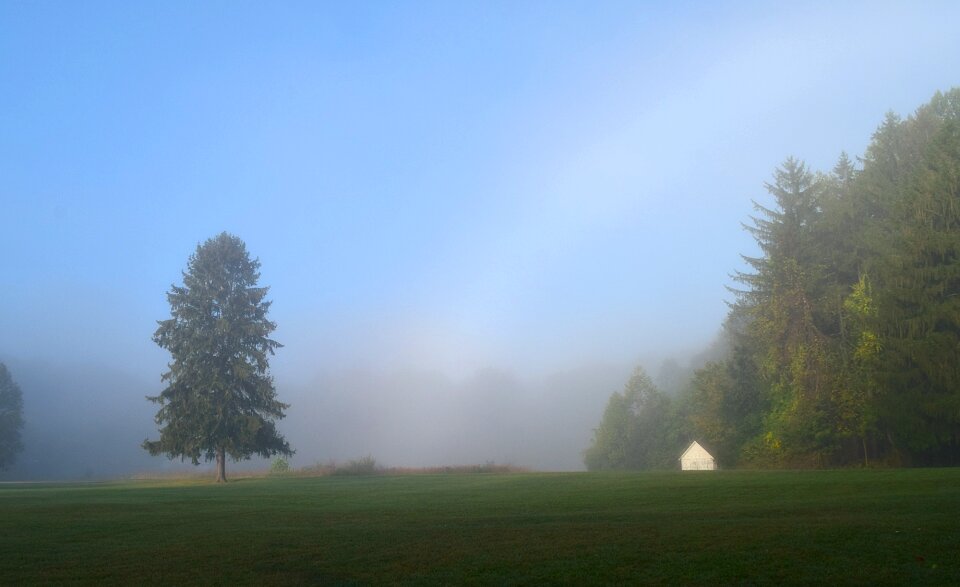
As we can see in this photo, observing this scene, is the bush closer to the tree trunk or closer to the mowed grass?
the tree trunk

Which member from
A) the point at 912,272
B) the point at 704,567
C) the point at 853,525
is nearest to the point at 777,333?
the point at 912,272

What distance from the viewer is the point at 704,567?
1173 centimetres

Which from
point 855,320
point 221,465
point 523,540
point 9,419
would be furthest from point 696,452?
point 9,419

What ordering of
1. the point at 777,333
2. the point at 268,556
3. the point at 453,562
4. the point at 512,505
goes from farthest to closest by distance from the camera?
the point at 777,333 → the point at 512,505 → the point at 268,556 → the point at 453,562

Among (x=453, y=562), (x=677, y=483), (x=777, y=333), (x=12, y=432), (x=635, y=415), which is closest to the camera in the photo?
(x=453, y=562)

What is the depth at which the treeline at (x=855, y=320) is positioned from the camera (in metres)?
41.4

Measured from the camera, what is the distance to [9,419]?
269 ft

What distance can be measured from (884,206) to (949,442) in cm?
2403

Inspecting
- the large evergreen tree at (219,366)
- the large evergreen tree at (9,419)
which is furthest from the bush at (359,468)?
the large evergreen tree at (9,419)

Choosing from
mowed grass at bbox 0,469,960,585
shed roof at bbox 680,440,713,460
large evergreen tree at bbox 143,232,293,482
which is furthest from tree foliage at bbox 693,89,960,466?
large evergreen tree at bbox 143,232,293,482

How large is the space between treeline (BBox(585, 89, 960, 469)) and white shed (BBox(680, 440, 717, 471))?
600cm

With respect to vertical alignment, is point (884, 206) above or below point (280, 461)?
above

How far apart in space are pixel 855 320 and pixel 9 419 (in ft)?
281

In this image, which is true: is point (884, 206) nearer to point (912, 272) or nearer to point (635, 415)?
point (912, 272)
